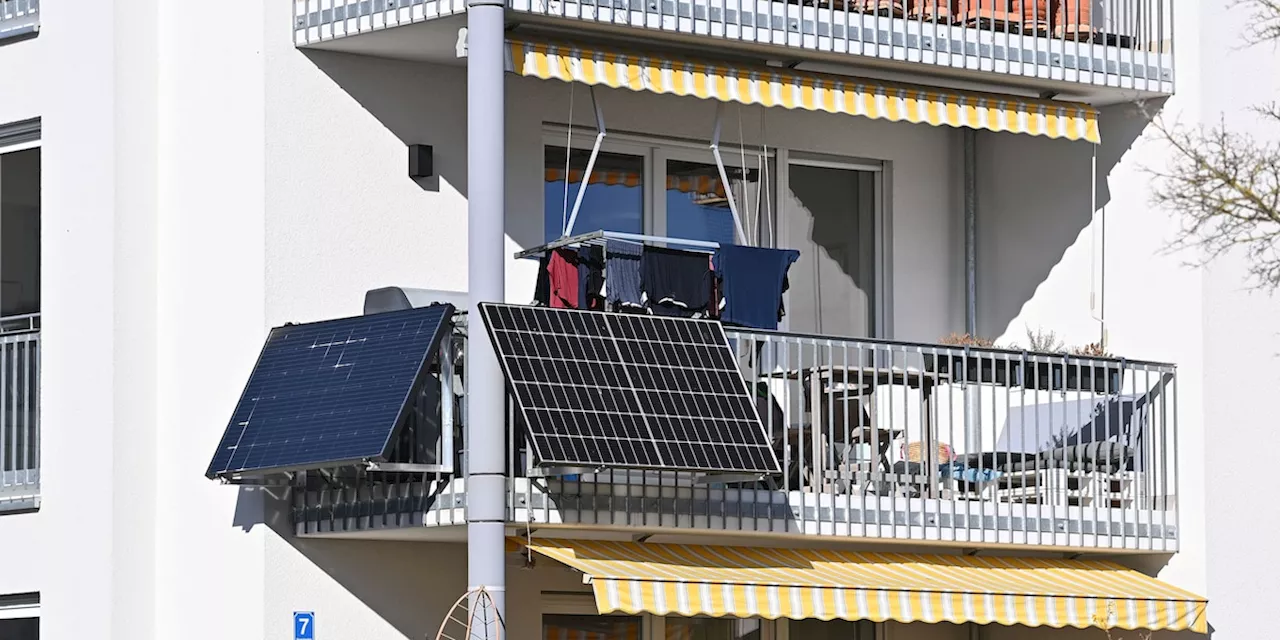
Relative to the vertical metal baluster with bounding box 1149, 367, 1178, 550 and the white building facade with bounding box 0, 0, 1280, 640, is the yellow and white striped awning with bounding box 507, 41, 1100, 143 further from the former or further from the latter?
the vertical metal baluster with bounding box 1149, 367, 1178, 550

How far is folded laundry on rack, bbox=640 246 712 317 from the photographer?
679 inches

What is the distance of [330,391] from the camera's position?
52.7ft

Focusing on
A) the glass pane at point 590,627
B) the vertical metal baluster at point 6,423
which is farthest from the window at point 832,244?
the vertical metal baluster at point 6,423

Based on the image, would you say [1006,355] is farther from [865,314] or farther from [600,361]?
[600,361]

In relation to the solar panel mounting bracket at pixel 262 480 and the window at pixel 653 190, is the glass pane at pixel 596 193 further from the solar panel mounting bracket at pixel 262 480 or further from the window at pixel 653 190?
the solar panel mounting bracket at pixel 262 480

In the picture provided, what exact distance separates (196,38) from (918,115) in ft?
18.6

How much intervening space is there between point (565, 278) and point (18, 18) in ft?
16.6

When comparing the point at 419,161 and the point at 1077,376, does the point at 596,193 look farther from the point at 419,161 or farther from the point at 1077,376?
the point at 1077,376

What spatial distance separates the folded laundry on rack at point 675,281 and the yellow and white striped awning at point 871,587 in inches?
70.8

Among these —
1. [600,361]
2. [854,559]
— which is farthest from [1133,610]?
[600,361]

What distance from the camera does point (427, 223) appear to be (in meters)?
17.9

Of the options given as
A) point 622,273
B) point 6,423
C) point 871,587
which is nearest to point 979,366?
point 871,587

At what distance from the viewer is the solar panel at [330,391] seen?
1556 cm

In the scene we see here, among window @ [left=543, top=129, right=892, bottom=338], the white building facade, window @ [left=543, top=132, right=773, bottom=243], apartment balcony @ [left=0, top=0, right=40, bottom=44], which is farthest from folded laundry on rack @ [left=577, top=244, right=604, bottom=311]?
apartment balcony @ [left=0, top=0, right=40, bottom=44]
